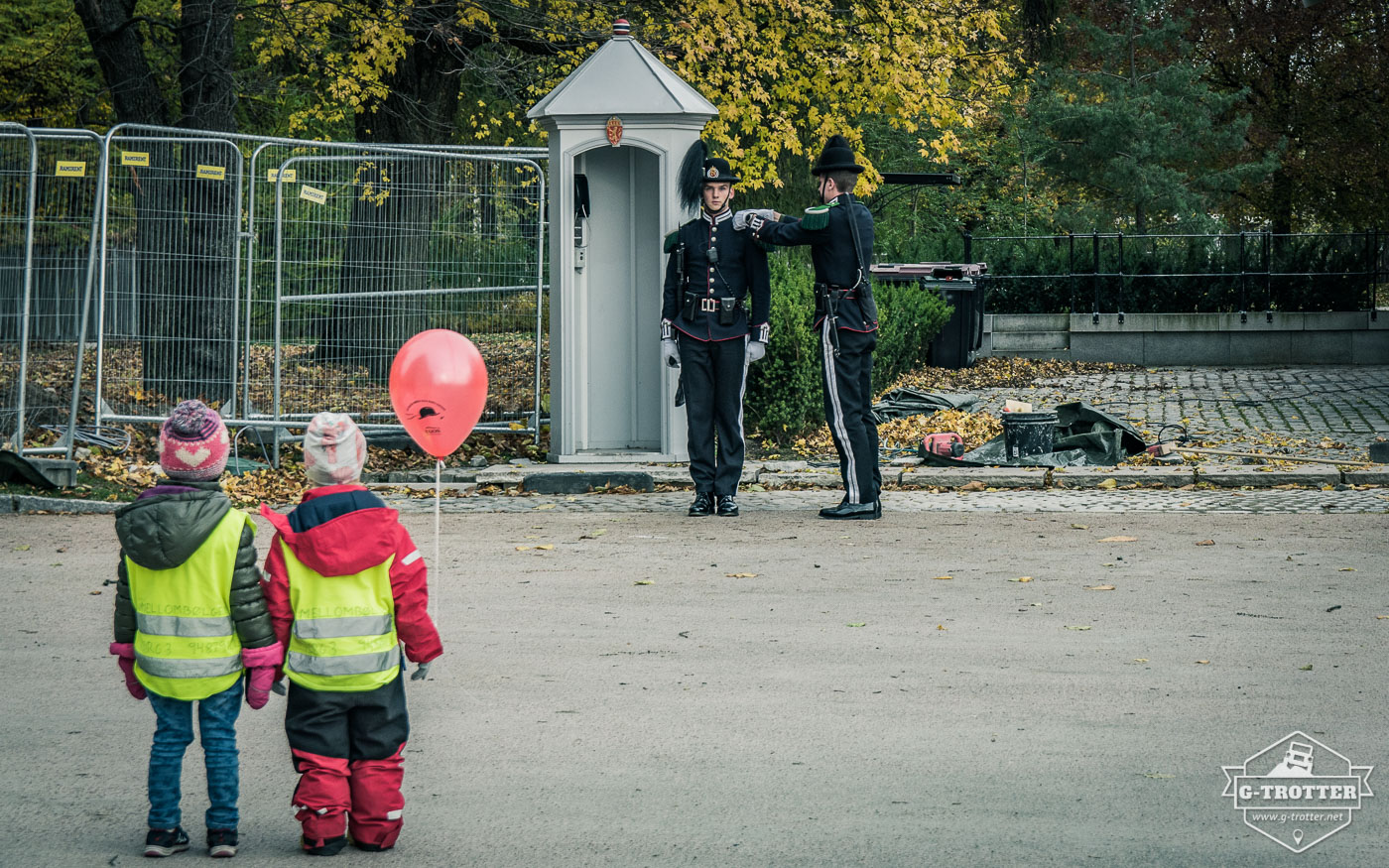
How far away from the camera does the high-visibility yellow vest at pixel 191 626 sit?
452 centimetres

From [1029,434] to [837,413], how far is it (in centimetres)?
291

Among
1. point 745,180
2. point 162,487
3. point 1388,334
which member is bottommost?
point 162,487

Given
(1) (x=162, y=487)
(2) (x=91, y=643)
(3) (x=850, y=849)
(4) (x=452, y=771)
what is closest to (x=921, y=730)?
(3) (x=850, y=849)

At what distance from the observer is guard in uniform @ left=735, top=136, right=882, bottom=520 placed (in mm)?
10531

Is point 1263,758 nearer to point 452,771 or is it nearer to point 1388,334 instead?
point 452,771

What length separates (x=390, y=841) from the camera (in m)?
4.58

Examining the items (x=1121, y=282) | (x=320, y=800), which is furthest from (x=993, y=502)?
(x=1121, y=282)

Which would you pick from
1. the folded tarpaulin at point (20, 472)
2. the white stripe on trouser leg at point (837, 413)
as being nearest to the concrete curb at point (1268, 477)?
the white stripe on trouser leg at point (837, 413)

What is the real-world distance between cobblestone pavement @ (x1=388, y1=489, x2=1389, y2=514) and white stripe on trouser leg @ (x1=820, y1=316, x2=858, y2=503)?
39 cm

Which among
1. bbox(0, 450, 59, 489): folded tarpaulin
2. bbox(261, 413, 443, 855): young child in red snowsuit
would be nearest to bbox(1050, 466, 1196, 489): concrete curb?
bbox(0, 450, 59, 489): folded tarpaulin

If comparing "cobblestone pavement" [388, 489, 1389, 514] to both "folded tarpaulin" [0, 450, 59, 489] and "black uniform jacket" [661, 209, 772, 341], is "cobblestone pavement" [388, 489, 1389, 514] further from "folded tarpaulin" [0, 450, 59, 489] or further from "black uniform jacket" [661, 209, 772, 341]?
"folded tarpaulin" [0, 450, 59, 489]

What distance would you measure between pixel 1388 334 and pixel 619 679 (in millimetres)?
21975

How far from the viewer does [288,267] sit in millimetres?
12953

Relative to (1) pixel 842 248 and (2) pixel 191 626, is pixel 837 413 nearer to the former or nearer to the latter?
(1) pixel 842 248
